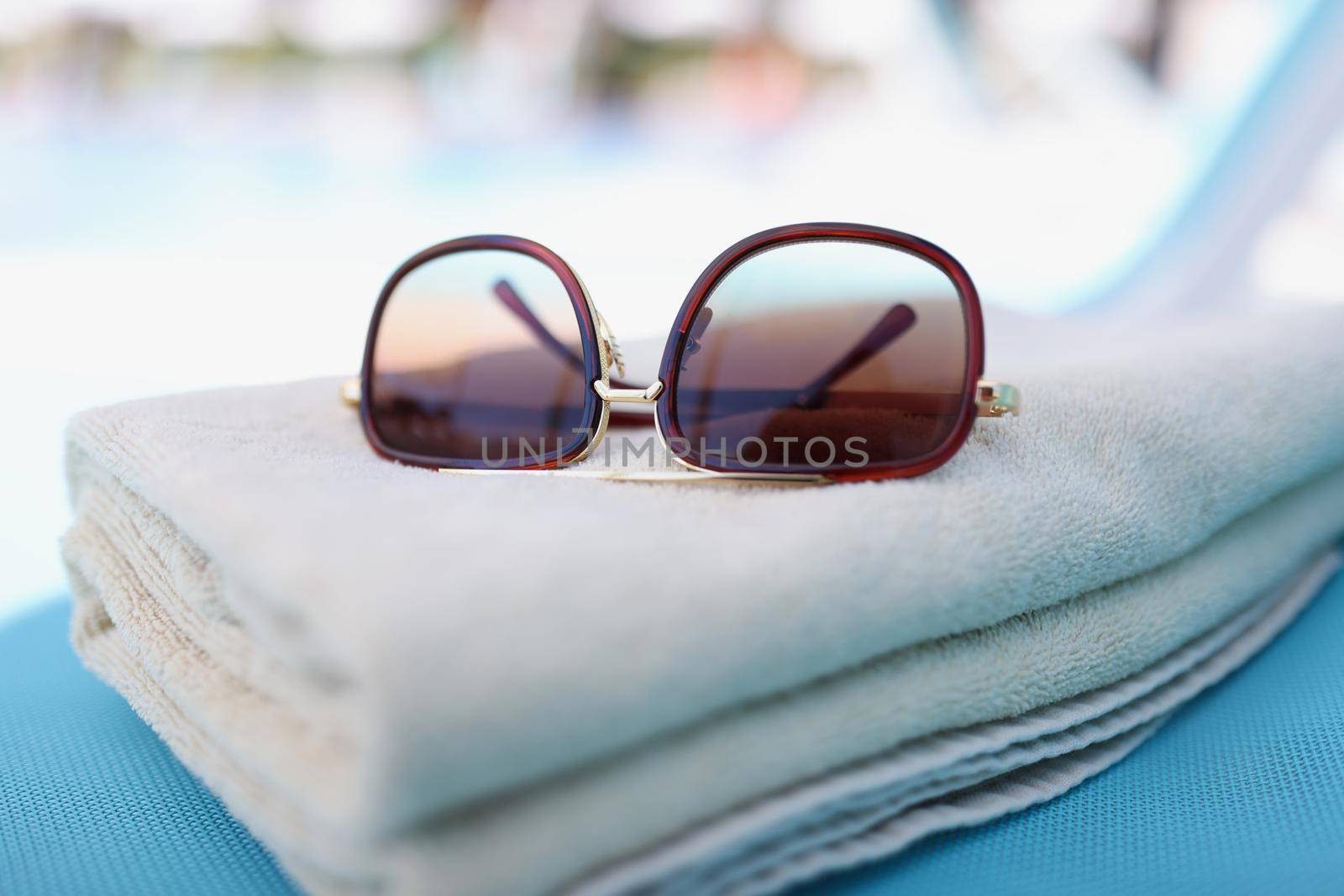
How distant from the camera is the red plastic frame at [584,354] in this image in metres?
0.45

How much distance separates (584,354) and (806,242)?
11 centimetres

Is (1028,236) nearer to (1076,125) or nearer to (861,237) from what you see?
(1076,125)

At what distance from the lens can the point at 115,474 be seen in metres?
0.39

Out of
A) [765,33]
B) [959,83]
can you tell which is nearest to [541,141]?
[765,33]

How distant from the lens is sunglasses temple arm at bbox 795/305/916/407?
0.43 meters

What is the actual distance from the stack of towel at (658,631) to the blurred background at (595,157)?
0.19 meters

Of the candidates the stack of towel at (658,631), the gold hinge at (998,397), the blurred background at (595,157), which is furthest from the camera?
the blurred background at (595,157)

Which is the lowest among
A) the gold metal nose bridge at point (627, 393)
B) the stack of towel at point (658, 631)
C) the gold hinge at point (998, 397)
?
the stack of towel at point (658, 631)

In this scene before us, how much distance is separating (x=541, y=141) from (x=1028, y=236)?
2956 millimetres

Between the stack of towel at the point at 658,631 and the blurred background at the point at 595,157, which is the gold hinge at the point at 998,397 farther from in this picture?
the blurred background at the point at 595,157

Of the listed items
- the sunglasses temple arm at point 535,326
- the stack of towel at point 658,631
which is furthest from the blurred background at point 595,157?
the stack of towel at point 658,631

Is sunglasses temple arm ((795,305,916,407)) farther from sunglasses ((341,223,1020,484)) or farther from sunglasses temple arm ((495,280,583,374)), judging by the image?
sunglasses temple arm ((495,280,583,374))

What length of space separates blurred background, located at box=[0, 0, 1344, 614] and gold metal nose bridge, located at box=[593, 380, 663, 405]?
0.30 feet

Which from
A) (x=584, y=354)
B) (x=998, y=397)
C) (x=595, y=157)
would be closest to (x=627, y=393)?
(x=584, y=354)
